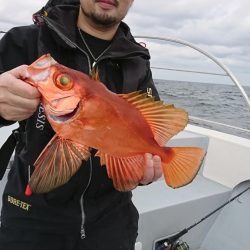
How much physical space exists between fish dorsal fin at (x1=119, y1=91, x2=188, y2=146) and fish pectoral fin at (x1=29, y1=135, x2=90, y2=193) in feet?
0.95

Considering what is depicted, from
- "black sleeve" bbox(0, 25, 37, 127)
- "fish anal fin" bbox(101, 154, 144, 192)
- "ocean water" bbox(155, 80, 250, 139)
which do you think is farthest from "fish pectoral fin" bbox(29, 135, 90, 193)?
"ocean water" bbox(155, 80, 250, 139)

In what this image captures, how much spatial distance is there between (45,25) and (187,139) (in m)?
2.56

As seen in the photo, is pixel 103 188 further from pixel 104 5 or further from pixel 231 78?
pixel 231 78

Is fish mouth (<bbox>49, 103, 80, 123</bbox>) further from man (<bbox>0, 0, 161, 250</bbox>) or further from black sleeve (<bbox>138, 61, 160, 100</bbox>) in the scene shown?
black sleeve (<bbox>138, 61, 160, 100</bbox>)

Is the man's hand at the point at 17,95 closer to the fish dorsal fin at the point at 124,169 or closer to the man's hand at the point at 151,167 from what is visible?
the fish dorsal fin at the point at 124,169

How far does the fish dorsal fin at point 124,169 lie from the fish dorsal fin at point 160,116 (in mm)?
139

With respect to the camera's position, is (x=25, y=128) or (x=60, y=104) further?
(x=25, y=128)

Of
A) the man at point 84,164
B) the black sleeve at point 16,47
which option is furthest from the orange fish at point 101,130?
the black sleeve at point 16,47

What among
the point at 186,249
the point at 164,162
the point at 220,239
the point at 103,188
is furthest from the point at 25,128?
the point at 220,239

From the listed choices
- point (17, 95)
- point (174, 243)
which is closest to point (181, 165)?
point (17, 95)

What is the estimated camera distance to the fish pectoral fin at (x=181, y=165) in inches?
66.0

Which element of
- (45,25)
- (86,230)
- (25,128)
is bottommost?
(86,230)

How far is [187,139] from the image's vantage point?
437 cm

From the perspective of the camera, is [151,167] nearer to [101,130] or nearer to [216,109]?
[101,130]
